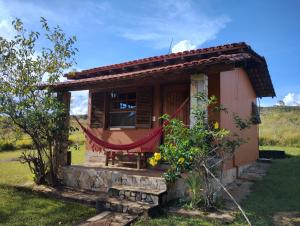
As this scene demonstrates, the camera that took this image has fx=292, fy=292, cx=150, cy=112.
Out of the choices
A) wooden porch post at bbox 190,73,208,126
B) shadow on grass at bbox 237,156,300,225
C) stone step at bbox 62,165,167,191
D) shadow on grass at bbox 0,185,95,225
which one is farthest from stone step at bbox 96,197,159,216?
wooden porch post at bbox 190,73,208,126

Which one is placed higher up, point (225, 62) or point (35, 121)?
point (225, 62)

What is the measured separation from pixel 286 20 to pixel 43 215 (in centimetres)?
815

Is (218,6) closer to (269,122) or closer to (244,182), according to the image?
(244,182)

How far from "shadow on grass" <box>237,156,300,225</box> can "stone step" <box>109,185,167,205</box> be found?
64.4 inches

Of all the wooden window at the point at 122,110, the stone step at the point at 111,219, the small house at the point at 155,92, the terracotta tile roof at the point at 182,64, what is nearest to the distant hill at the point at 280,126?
the terracotta tile roof at the point at 182,64

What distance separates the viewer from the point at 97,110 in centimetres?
948

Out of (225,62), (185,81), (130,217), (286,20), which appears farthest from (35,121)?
(286,20)

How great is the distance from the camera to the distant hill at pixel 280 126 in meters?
20.2

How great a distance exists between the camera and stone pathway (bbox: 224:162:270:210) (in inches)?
241

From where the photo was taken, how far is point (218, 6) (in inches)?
298

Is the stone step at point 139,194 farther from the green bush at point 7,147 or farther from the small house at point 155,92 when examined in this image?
the green bush at point 7,147

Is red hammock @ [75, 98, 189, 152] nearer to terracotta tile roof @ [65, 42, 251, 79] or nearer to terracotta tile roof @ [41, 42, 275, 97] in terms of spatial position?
terracotta tile roof @ [41, 42, 275, 97]

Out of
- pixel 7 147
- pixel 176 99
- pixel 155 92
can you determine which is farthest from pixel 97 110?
pixel 7 147

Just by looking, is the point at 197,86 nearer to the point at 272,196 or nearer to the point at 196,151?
the point at 196,151
